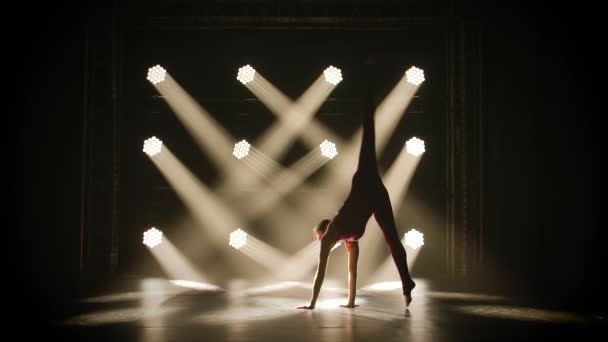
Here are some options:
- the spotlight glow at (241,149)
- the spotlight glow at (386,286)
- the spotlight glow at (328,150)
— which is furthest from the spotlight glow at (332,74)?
the spotlight glow at (386,286)

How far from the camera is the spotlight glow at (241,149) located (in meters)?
6.23

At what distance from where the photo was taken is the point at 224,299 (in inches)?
167

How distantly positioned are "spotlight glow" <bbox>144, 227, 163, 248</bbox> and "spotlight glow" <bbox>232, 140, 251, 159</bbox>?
4.46 feet

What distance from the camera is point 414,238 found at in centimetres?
614

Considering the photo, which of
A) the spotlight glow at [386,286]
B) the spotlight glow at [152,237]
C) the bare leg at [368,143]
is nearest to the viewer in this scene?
the bare leg at [368,143]

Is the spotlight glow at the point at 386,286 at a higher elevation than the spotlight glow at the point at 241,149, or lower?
lower

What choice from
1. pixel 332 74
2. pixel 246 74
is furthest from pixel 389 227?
pixel 246 74

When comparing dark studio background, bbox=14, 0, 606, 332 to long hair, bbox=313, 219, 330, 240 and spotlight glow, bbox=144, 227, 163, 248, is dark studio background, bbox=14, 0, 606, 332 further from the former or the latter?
long hair, bbox=313, 219, 330, 240

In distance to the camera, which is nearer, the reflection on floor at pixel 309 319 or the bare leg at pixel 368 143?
the reflection on floor at pixel 309 319

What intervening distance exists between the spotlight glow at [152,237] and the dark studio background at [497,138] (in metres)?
0.56

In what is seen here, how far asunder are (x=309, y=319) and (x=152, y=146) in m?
3.77

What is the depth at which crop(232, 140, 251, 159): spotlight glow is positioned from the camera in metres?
6.23

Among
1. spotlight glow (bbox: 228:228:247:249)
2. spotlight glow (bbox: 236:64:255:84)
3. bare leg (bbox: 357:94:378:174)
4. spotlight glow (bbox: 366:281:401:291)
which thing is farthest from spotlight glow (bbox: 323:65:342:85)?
bare leg (bbox: 357:94:378:174)

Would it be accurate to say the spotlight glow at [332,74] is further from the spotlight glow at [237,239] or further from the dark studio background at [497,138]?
the spotlight glow at [237,239]
